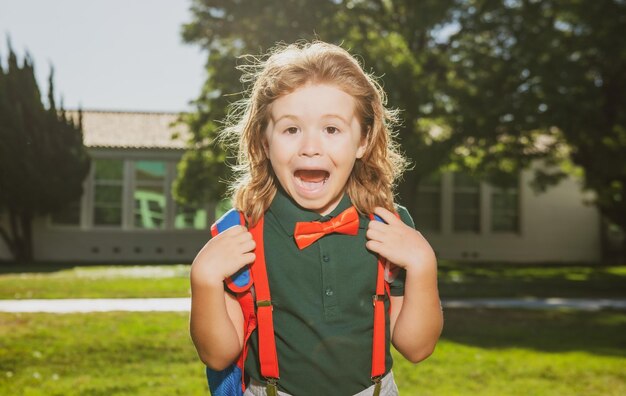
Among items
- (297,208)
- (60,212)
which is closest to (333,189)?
(297,208)

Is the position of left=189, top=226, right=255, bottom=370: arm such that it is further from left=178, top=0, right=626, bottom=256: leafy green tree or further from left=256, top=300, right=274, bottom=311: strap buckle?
left=178, top=0, right=626, bottom=256: leafy green tree

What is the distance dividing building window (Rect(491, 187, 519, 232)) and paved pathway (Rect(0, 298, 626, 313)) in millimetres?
16431

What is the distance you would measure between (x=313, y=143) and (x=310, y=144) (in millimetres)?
13

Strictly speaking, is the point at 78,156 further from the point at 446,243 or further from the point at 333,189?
the point at 333,189

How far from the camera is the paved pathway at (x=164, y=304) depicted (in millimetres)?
10430

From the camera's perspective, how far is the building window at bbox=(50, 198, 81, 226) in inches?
1021

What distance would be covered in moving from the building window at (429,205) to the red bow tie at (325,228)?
26.7 metres

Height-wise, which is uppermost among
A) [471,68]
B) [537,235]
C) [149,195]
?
[471,68]

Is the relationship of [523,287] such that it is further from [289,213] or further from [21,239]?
[21,239]

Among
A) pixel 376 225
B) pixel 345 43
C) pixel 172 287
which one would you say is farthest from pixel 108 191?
pixel 376 225

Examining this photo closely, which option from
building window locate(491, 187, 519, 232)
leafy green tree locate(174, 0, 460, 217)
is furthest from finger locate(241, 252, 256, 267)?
building window locate(491, 187, 519, 232)

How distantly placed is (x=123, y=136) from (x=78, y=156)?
9381 mm

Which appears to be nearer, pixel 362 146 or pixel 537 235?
pixel 362 146

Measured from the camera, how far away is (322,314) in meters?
2.11
